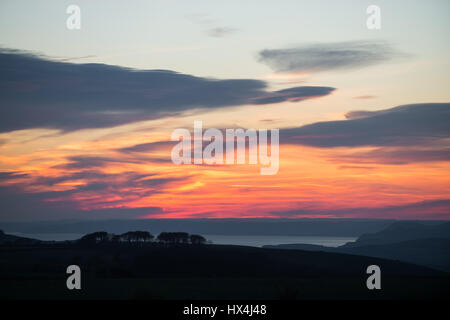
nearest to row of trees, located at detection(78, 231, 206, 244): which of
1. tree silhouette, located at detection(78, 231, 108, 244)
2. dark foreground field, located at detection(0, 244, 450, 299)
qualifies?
tree silhouette, located at detection(78, 231, 108, 244)

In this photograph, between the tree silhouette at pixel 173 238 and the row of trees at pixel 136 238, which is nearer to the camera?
the row of trees at pixel 136 238

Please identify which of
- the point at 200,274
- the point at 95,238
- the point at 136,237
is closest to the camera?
the point at 200,274

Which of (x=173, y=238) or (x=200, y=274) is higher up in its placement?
(x=173, y=238)

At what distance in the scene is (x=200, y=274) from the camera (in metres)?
104

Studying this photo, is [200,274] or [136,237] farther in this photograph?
[136,237]

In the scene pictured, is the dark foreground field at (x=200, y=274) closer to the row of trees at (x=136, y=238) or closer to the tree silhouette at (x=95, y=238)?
the tree silhouette at (x=95, y=238)

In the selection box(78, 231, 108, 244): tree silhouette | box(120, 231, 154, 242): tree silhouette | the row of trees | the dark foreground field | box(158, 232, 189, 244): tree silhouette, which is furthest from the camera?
box(120, 231, 154, 242): tree silhouette

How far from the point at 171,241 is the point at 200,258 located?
2380 cm

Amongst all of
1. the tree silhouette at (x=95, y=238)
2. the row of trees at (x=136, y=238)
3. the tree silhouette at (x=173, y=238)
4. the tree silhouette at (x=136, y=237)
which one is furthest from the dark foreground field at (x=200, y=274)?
the tree silhouette at (x=173, y=238)

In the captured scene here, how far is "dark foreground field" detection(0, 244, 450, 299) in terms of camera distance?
7512 centimetres

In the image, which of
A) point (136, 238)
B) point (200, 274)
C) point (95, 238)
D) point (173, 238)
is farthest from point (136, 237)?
point (200, 274)

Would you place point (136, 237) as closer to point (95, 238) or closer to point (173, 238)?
point (173, 238)

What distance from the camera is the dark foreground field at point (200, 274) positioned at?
75.1 meters

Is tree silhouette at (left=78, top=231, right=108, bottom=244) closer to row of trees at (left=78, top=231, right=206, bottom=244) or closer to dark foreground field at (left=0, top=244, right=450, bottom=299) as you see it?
row of trees at (left=78, top=231, right=206, bottom=244)
